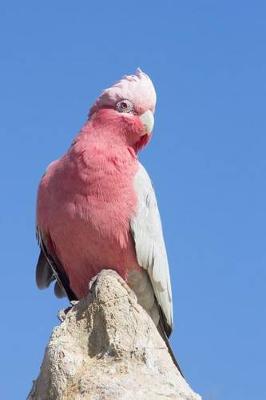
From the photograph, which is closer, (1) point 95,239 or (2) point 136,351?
(2) point 136,351

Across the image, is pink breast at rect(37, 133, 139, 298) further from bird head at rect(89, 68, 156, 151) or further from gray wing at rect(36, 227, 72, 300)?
gray wing at rect(36, 227, 72, 300)

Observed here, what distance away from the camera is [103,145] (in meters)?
7.34

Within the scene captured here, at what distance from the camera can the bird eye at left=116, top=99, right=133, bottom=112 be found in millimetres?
7484

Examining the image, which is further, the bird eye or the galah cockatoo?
the bird eye

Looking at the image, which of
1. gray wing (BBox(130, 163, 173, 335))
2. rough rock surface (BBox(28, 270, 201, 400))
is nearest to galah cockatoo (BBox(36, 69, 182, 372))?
gray wing (BBox(130, 163, 173, 335))

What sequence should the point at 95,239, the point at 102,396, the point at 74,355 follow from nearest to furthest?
the point at 102,396 → the point at 74,355 → the point at 95,239

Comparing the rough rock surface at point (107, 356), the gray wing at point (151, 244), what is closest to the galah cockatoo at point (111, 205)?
the gray wing at point (151, 244)

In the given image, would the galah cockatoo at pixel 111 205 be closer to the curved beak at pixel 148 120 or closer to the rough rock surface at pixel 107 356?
the curved beak at pixel 148 120

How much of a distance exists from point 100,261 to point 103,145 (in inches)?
35.8

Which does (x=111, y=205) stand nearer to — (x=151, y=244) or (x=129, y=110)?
(x=151, y=244)

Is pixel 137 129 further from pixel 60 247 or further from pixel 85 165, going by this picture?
pixel 60 247

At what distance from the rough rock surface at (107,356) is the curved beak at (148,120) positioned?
1693 mm

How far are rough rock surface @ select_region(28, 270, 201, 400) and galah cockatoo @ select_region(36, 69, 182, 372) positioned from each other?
107 cm

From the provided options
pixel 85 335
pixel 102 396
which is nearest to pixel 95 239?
pixel 85 335
